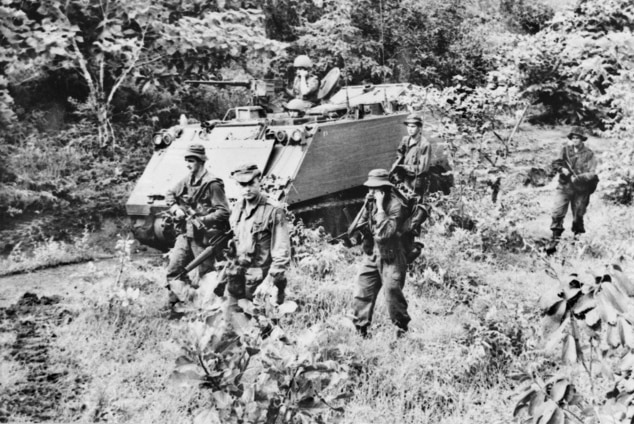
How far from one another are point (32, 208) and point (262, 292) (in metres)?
7.51

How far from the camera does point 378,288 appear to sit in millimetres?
5934

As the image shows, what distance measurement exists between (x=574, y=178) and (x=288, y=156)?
3581mm

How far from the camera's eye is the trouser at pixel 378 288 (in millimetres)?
5684

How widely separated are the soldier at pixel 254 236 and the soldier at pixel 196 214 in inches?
29.8

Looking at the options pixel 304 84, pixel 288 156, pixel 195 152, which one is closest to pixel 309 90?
pixel 304 84

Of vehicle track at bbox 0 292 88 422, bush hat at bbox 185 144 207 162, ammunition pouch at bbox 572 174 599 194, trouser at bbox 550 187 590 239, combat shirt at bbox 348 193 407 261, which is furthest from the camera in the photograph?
trouser at bbox 550 187 590 239

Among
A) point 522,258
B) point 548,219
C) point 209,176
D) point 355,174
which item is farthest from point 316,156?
point 548,219

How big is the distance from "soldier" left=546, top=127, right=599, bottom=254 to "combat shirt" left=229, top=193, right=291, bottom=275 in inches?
175

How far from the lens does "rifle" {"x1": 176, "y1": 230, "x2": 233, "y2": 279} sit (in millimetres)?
6488

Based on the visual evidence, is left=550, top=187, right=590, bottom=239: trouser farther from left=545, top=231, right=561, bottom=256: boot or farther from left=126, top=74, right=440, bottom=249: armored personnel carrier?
left=126, top=74, right=440, bottom=249: armored personnel carrier

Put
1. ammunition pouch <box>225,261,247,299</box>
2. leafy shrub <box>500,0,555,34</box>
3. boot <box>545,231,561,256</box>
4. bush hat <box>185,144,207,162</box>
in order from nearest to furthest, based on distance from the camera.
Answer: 1. ammunition pouch <box>225,261,247,299</box>
2. bush hat <box>185,144,207,162</box>
3. boot <box>545,231,561,256</box>
4. leafy shrub <box>500,0,555,34</box>

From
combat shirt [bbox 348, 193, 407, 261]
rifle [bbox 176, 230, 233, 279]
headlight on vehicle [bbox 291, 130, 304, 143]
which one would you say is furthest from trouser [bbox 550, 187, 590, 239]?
rifle [bbox 176, 230, 233, 279]

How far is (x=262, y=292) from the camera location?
413cm

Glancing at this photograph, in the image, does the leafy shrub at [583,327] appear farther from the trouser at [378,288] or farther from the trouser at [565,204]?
the trouser at [565,204]
